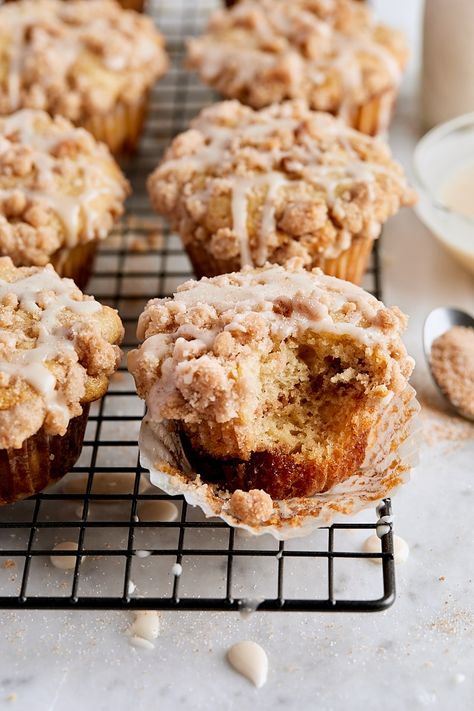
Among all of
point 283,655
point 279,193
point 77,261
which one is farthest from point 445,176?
point 283,655

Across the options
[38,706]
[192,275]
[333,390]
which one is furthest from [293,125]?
[38,706]

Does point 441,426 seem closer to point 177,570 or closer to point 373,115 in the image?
point 177,570

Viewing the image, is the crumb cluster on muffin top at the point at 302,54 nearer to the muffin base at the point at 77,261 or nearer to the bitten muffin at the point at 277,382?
the muffin base at the point at 77,261

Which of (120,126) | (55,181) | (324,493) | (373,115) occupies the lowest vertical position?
(324,493)

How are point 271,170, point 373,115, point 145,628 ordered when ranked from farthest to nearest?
point 373,115 < point 271,170 < point 145,628

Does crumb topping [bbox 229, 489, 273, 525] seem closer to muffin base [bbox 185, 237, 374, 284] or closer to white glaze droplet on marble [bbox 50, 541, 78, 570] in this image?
white glaze droplet on marble [bbox 50, 541, 78, 570]

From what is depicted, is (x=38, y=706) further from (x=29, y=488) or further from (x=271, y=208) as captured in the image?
(x=271, y=208)
